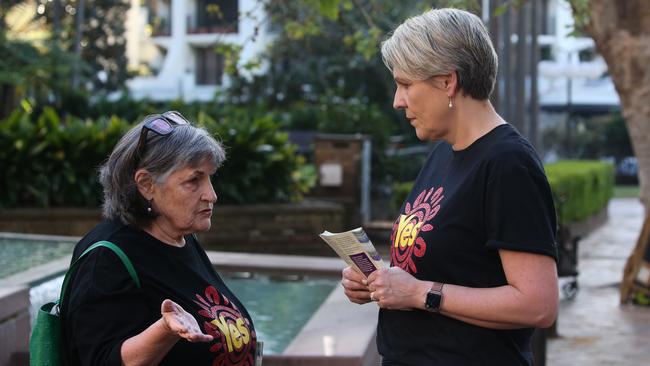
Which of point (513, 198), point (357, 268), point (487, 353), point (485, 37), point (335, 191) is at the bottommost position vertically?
point (335, 191)

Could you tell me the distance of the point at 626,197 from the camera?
3456 centimetres

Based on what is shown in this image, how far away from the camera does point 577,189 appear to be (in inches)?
751

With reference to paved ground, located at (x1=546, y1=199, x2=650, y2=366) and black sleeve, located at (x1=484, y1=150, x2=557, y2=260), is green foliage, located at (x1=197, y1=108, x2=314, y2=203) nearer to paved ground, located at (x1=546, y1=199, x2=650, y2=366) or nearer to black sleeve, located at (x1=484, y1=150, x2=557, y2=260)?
paved ground, located at (x1=546, y1=199, x2=650, y2=366)

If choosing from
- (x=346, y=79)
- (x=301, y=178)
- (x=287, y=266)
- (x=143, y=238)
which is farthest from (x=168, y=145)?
(x=346, y=79)

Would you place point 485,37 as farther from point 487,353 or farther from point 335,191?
point 335,191

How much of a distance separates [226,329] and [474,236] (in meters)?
0.82

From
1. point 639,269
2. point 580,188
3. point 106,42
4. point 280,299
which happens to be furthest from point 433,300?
point 106,42

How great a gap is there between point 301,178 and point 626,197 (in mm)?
21346

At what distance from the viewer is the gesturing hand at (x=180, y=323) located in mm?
2789

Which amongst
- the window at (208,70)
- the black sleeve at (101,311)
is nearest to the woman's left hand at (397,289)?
the black sleeve at (101,311)

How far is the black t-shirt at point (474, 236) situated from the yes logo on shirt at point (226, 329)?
0.47 meters

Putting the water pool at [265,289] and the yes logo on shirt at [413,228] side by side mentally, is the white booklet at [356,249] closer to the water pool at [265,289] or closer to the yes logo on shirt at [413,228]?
the yes logo on shirt at [413,228]

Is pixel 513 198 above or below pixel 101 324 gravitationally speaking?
above

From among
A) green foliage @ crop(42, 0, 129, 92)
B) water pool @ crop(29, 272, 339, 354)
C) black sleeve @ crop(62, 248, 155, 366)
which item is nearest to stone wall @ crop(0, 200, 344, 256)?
water pool @ crop(29, 272, 339, 354)
